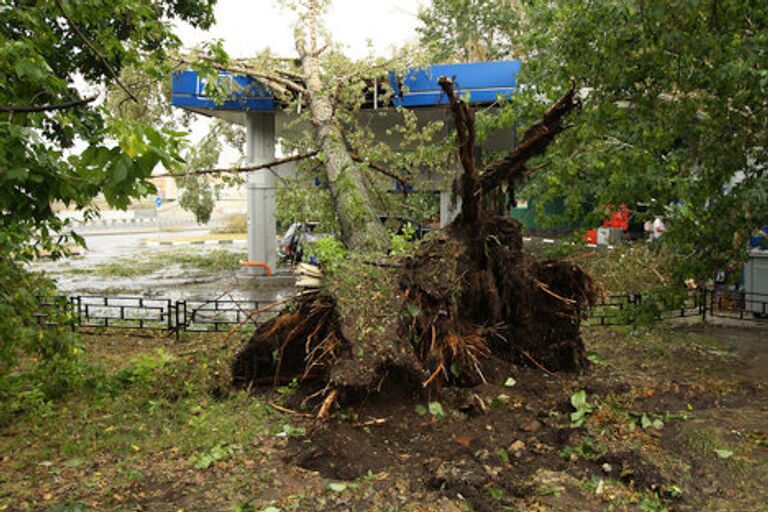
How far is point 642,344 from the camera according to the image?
8.20 m

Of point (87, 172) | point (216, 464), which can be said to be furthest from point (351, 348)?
point (87, 172)

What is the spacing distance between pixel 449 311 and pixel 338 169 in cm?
309

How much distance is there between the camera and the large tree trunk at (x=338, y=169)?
6.55 metres

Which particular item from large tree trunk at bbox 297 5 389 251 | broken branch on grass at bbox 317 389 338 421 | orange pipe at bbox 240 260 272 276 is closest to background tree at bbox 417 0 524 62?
orange pipe at bbox 240 260 272 276

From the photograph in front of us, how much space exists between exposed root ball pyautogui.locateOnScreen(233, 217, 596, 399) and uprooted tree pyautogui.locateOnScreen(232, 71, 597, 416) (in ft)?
0.03

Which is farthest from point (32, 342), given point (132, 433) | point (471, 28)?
point (471, 28)

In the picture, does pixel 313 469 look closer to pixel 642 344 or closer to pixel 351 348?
pixel 351 348

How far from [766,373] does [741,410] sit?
1805 mm

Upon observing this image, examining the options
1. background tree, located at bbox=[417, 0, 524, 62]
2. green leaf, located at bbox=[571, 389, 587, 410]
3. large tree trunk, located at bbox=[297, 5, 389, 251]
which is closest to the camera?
green leaf, located at bbox=[571, 389, 587, 410]

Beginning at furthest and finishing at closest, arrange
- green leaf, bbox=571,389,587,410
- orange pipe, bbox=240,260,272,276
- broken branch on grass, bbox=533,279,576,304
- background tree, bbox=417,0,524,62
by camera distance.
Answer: background tree, bbox=417,0,524,62 → orange pipe, bbox=240,260,272,276 → broken branch on grass, bbox=533,279,576,304 → green leaf, bbox=571,389,587,410

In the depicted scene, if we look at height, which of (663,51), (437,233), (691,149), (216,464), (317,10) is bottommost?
(216,464)

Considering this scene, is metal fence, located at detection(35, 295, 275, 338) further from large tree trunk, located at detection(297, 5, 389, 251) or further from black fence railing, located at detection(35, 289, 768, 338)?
large tree trunk, located at detection(297, 5, 389, 251)

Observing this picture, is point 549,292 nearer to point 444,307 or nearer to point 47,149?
point 444,307

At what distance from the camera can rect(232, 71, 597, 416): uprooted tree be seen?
4.90m
